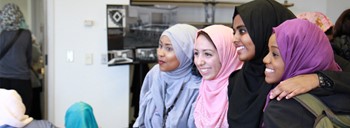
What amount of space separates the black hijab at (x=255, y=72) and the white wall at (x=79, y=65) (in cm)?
238

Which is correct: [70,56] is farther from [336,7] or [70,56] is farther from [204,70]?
[336,7]

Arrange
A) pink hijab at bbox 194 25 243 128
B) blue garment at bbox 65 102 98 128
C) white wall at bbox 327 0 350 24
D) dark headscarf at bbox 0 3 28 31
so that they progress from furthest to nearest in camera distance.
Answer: white wall at bbox 327 0 350 24 → dark headscarf at bbox 0 3 28 31 → blue garment at bbox 65 102 98 128 → pink hijab at bbox 194 25 243 128

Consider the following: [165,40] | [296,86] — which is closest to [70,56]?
[165,40]

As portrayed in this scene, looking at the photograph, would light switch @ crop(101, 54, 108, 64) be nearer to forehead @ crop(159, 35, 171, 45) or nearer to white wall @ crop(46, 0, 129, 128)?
white wall @ crop(46, 0, 129, 128)

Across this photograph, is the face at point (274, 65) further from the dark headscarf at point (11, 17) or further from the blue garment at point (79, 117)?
the dark headscarf at point (11, 17)

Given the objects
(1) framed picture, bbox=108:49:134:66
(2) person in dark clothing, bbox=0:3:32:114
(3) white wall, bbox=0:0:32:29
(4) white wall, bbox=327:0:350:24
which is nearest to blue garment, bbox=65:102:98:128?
(1) framed picture, bbox=108:49:134:66

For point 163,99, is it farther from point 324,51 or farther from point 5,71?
point 5,71

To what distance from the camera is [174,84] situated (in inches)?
77.4

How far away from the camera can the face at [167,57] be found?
1956 mm

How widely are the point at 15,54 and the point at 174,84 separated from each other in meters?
2.24

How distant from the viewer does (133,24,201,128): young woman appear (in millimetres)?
1895

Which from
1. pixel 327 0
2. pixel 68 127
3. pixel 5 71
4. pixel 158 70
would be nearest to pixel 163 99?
pixel 158 70

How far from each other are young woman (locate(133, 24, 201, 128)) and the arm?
0.70m

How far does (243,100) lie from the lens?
56.9 inches
